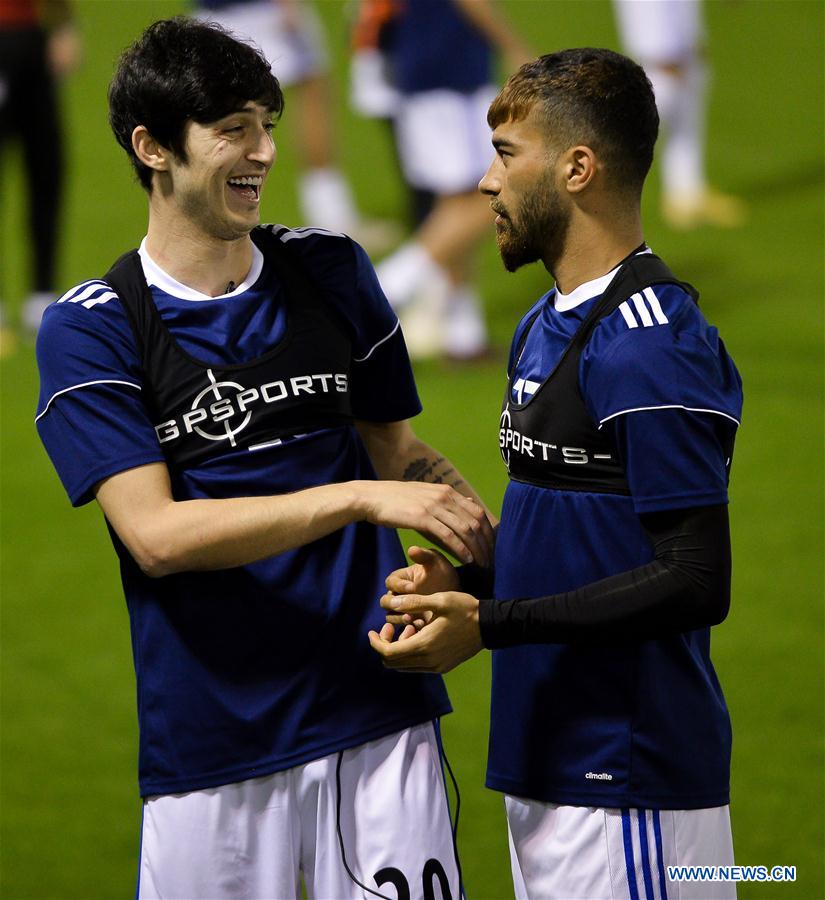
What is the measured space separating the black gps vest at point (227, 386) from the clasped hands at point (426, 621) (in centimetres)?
33

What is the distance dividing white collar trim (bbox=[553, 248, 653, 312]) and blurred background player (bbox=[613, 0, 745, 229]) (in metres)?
7.32

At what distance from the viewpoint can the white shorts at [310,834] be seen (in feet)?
8.99

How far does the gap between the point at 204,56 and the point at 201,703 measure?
42.5 inches

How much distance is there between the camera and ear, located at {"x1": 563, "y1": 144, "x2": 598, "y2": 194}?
8.33ft

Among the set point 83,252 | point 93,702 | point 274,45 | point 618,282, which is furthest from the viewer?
point 83,252

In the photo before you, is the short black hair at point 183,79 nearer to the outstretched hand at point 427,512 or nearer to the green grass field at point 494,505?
Result: the outstretched hand at point 427,512

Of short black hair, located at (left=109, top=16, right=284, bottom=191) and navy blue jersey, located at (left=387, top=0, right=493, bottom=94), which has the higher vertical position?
navy blue jersey, located at (left=387, top=0, right=493, bottom=94)

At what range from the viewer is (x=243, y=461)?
274cm

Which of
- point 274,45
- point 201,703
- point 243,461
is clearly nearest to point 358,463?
point 243,461

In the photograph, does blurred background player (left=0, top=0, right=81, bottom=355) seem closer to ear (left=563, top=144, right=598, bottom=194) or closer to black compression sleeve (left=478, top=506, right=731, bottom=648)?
ear (left=563, top=144, right=598, bottom=194)

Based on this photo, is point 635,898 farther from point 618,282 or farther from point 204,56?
point 204,56

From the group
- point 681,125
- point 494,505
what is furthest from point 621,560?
point 681,125

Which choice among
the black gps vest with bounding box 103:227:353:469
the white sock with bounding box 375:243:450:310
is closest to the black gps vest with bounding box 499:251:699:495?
the black gps vest with bounding box 103:227:353:469

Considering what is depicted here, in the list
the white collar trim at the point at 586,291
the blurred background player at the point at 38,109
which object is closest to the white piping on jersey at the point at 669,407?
the white collar trim at the point at 586,291
